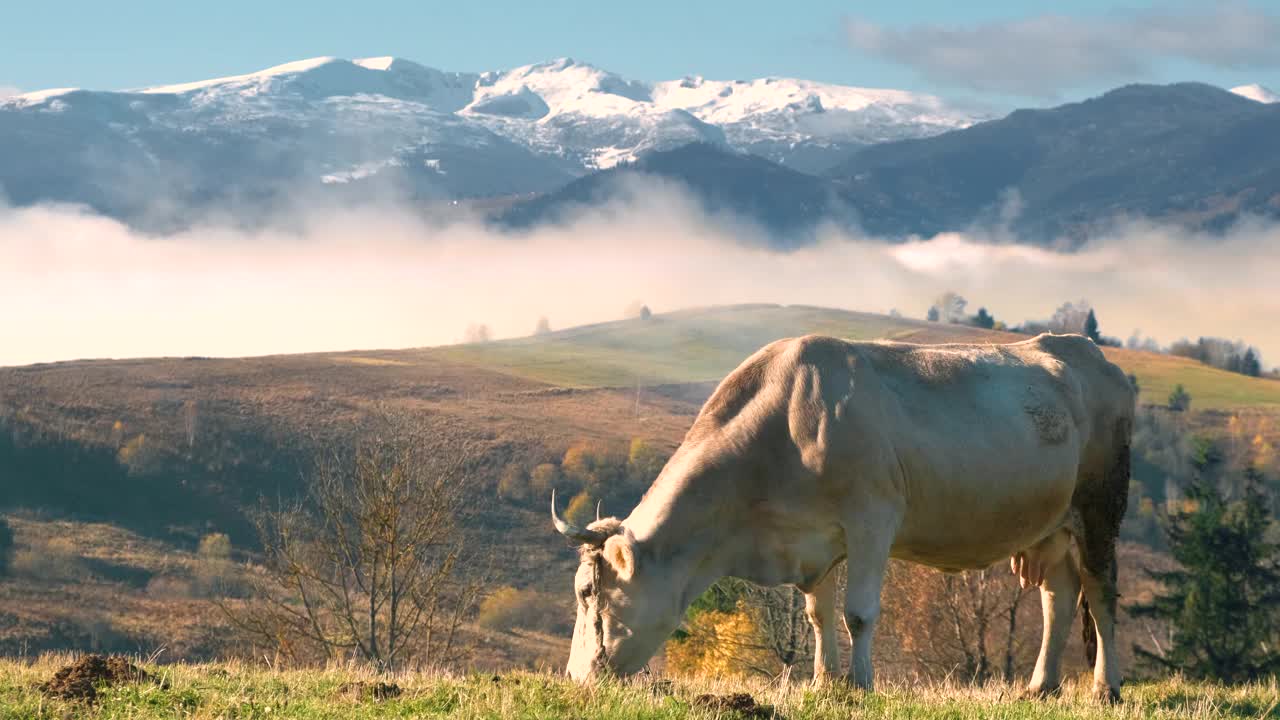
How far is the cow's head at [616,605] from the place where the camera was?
14.6m

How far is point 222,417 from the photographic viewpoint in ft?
639

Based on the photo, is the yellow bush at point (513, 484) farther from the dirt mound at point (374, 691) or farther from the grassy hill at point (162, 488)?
the dirt mound at point (374, 691)

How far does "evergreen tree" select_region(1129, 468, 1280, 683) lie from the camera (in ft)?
245

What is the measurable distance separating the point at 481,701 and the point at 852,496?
194 inches

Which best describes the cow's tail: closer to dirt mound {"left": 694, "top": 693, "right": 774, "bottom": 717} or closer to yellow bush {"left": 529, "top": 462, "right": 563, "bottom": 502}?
dirt mound {"left": 694, "top": 693, "right": 774, "bottom": 717}

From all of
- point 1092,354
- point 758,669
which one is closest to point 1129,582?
point 758,669

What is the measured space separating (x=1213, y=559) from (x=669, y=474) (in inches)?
2743

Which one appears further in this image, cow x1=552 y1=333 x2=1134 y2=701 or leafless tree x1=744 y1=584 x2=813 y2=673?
leafless tree x1=744 y1=584 x2=813 y2=673

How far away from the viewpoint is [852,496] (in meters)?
15.2

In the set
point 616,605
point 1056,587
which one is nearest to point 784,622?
point 1056,587

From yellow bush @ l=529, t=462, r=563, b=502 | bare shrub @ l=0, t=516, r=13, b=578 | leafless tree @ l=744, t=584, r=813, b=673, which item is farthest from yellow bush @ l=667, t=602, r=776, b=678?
yellow bush @ l=529, t=462, r=563, b=502

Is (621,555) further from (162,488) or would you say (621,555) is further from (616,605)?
(162,488)

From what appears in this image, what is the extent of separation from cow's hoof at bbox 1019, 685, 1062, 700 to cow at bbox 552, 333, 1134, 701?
0.04 meters

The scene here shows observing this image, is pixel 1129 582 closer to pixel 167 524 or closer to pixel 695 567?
pixel 167 524
